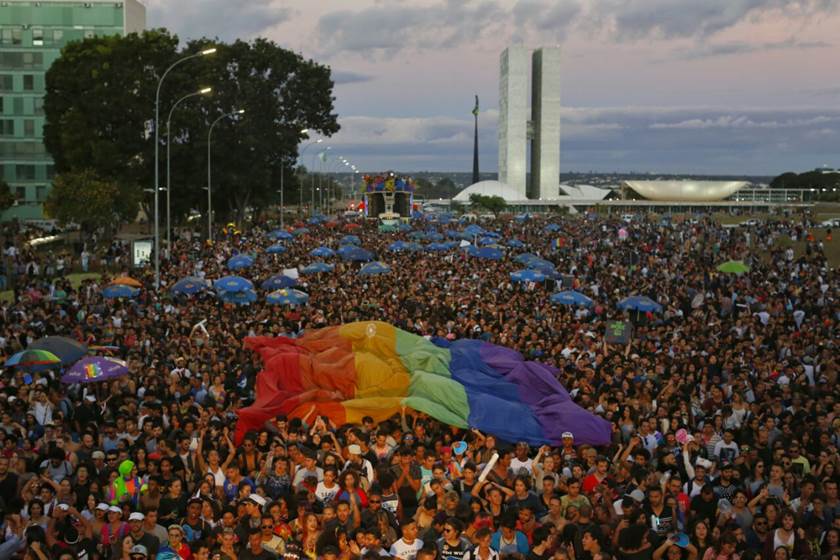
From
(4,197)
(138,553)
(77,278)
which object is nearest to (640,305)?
(138,553)

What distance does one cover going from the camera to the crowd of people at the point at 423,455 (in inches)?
350

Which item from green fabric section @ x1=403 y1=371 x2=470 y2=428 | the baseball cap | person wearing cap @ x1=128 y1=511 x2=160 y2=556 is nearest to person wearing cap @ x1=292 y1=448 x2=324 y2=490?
the baseball cap

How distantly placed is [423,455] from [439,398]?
344cm

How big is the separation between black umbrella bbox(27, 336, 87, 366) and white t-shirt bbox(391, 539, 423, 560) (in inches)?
366

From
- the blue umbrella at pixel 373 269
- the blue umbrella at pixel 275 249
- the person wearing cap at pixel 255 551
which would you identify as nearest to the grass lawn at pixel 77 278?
the blue umbrella at pixel 275 249

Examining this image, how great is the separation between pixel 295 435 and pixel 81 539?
3462mm

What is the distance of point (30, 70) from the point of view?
71.9 metres

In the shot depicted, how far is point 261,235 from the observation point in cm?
5212

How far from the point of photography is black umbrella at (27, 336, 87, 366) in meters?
16.1

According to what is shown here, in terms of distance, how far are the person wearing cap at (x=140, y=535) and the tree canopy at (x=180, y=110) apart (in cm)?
4194

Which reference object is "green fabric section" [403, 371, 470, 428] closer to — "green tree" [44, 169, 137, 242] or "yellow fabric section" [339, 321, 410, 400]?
"yellow fabric section" [339, 321, 410, 400]

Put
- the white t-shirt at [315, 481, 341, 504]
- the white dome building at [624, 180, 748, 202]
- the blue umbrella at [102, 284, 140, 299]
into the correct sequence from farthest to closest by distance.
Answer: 1. the white dome building at [624, 180, 748, 202]
2. the blue umbrella at [102, 284, 140, 299]
3. the white t-shirt at [315, 481, 341, 504]

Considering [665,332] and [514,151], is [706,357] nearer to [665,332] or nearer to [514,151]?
[665,332]

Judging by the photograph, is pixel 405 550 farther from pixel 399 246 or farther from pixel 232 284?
pixel 399 246
